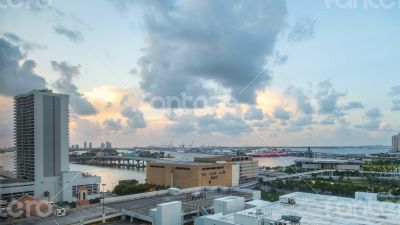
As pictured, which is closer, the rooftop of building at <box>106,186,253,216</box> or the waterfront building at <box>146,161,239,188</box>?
the rooftop of building at <box>106,186,253,216</box>

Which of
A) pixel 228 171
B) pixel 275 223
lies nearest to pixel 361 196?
pixel 275 223

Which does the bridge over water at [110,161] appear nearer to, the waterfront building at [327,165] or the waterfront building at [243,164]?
the waterfront building at [327,165]

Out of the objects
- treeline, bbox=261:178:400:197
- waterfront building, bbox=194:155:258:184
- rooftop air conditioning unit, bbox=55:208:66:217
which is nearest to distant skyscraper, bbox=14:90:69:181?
rooftop air conditioning unit, bbox=55:208:66:217

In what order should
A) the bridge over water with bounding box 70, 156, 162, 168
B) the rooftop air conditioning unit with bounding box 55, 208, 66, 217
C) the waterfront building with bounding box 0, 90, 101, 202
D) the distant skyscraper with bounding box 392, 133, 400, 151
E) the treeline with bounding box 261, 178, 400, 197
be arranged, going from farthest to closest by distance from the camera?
the distant skyscraper with bounding box 392, 133, 400, 151
the bridge over water with bounding box 70, 156, 162, 168
the treeline with bounding box 261, 178, 400, 197
the waterfront building with bounding box 0, 90, 101, 202
the rooftop air conditioning unit with bounding box 55, 208, 66, 217

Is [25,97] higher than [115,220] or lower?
higher

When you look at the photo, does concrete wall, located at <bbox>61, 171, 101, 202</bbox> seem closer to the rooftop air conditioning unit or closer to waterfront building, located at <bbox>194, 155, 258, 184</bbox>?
the rooftop air conditioning unit

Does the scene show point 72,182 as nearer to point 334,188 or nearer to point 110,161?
point 334,188

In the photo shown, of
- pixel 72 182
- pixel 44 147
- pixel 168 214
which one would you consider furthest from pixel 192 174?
pixel 168 214

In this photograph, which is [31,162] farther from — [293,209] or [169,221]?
[293,209]
